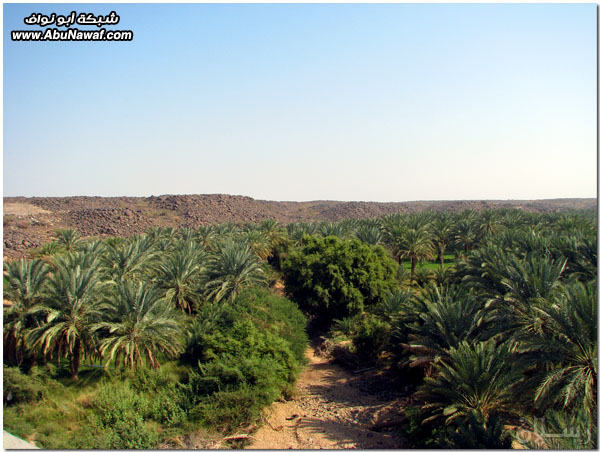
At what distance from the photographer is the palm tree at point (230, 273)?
25203mm

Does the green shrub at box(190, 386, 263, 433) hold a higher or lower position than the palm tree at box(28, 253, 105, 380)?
lower

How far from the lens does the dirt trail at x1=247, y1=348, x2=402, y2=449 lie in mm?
14375

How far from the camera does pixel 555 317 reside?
11.9m

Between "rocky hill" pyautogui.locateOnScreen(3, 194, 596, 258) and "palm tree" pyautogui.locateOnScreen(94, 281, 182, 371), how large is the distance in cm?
4008

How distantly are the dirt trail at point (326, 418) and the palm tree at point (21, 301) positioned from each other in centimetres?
1062

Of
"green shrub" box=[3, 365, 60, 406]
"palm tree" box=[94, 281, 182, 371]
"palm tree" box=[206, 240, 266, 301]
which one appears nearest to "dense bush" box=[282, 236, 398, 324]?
"palm tree" box=[206, 240, 266, 301]

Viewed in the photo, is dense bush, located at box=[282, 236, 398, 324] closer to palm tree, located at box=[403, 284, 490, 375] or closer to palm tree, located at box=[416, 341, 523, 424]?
palm tree, located at box=[403, 284, 490, 375]

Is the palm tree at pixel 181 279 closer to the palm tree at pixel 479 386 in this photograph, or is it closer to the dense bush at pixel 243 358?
the dense bush at pixel 243 358

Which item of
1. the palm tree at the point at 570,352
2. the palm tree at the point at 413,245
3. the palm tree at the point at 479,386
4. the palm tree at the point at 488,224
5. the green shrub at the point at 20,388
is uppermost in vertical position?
the palm tree at the point at 488,224

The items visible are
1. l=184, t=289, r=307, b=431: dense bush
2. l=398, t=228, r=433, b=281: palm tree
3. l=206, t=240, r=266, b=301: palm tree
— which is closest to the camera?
l=184, t=289, r=307, b=431: dense bush

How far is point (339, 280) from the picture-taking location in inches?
1059

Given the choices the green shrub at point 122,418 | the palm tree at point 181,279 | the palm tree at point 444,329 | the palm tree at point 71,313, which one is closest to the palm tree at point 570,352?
the palm tree at point 444,329

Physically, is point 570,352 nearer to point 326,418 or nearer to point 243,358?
point 326,418

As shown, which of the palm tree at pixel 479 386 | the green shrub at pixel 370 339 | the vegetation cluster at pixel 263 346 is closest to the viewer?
the vegetation cluster at pixel 263 346
